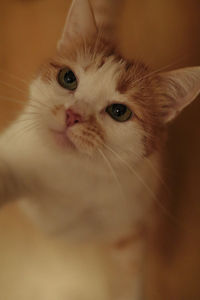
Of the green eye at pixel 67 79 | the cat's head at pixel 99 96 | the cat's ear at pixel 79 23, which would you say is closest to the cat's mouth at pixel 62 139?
the cat's head at pixel 99 96

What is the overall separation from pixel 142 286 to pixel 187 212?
0.20 m

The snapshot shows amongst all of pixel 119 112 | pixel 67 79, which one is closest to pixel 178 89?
pixel 119 112

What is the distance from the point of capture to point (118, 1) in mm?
885

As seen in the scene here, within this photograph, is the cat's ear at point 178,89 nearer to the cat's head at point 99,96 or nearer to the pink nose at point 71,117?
the cat's head at point 99,96

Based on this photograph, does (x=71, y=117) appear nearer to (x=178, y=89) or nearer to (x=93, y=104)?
(x=93, y=104)

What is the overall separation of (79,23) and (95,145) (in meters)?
0.29

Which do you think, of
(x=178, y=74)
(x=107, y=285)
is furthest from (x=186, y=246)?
(x=178, y=74)

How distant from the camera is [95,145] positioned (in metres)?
0.71

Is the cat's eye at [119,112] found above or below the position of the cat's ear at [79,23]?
below

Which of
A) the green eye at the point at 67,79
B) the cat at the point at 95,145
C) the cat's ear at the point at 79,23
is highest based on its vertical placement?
the cat's ear at the point at 79,23

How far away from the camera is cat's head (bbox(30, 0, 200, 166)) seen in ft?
2.33

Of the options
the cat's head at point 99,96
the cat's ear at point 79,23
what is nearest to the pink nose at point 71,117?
the cat's head at point 99,96

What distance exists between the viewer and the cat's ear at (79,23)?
2.50ft

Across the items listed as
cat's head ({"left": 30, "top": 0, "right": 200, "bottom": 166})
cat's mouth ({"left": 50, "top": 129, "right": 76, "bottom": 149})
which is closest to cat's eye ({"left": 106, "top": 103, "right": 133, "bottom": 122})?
cat's head ({"left": 30, "top": 0, "right": 200, "bottom": 166})
